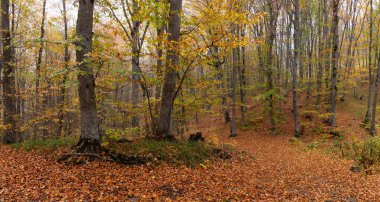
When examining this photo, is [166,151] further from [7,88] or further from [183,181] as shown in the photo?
[7,88]

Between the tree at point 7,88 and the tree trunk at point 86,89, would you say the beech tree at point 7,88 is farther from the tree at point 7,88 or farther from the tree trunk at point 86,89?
the tree trunk at point 86,89

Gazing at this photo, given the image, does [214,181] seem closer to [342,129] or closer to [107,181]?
Result: [107,181]

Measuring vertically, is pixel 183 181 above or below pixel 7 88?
below

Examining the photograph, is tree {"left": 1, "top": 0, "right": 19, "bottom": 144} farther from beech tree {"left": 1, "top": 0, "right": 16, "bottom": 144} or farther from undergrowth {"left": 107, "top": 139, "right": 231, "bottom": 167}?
undergrowth {"left": 107, "top": 139, "right": 231, "bottom": 167}

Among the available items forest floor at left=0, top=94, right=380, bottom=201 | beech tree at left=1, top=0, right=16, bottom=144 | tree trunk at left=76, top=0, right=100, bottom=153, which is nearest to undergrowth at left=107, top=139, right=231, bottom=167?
forest floor at left=0, top=94, right=380, bottom=201

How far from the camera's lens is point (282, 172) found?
28.2ft

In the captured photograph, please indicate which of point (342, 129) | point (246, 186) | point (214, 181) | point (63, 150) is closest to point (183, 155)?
point (214, 181)

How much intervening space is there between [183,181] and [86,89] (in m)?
4.02

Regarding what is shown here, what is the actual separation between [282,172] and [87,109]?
7.33m

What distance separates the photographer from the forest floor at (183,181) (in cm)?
512

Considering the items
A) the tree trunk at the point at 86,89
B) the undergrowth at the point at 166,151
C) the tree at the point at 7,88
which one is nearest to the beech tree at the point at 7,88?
the tree at the point at 7,88

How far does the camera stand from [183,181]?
6480mm

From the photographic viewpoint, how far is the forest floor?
5.12 m

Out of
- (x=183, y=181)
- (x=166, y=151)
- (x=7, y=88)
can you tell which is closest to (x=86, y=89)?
(x=166, y=151)
